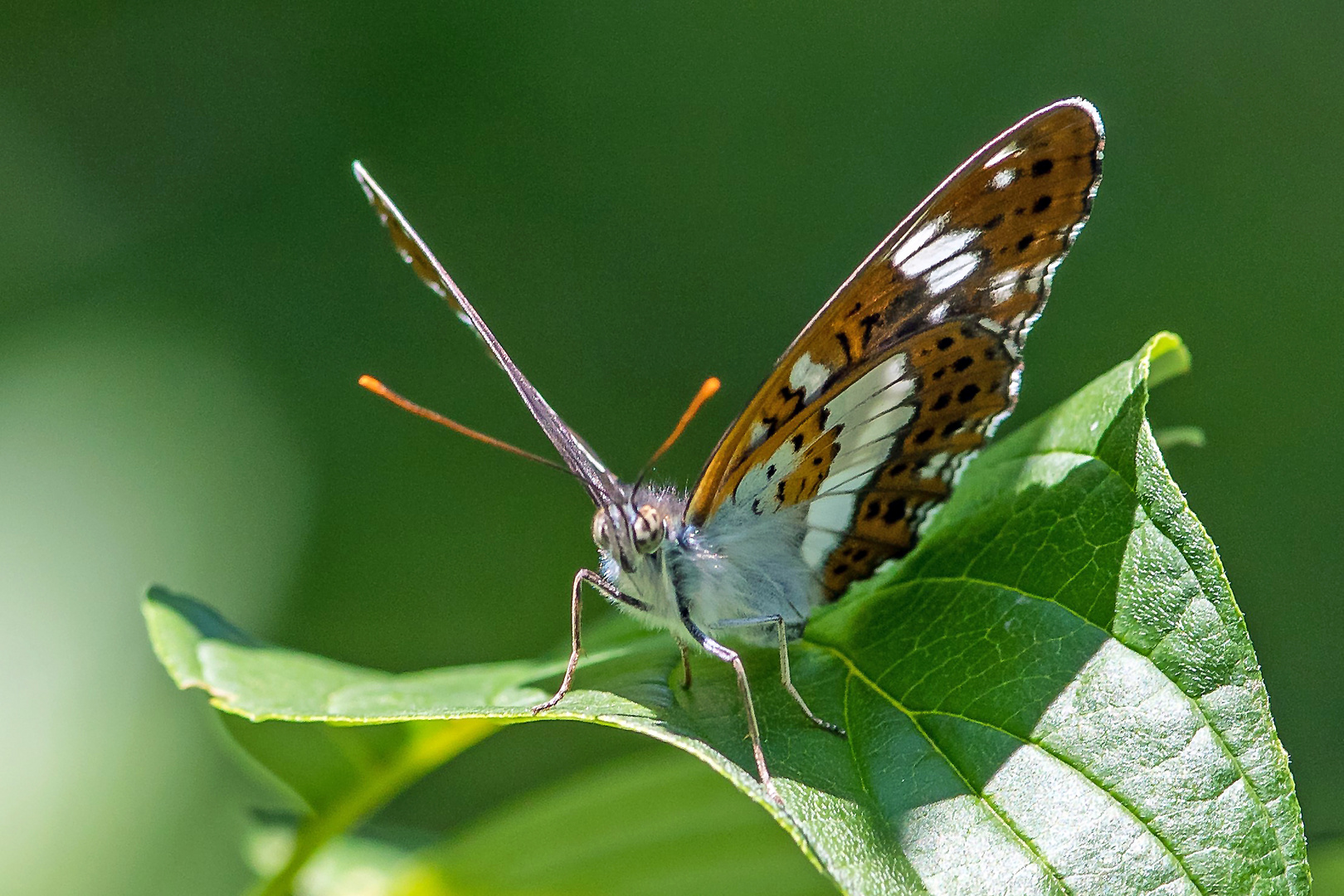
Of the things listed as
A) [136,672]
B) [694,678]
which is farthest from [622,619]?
[136,672]

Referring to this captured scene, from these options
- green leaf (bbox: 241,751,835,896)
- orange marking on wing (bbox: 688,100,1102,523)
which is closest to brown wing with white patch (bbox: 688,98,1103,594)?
orange marking on wing (bbox: 688,100,1102,523)

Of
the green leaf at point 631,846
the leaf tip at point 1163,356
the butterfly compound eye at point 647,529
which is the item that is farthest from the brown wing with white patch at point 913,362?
the green leaf at point 631,846

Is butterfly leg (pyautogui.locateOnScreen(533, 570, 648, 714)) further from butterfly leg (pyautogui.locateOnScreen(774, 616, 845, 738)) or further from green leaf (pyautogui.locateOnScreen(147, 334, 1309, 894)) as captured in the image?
butterfly leg (pyautogui.locateOnScreen(774, 616, 845, 738))

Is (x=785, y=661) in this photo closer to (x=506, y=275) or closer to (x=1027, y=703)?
(x=1027, y=703)

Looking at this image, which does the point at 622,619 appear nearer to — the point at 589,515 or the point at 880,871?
the point at 880,871

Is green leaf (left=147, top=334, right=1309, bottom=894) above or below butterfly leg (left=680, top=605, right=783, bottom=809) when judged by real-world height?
below

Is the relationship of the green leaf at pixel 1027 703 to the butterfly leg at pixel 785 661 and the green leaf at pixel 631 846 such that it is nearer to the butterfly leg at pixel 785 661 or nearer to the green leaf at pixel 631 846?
the butterfly leg at pixel 785 661
